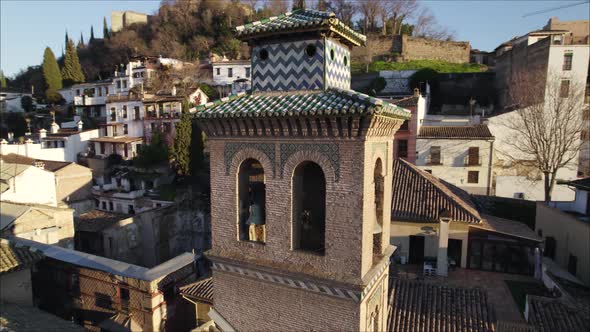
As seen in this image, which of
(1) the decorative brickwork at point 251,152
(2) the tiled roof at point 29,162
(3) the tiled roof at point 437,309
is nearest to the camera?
(1) the decorative brickwork at point 251,152

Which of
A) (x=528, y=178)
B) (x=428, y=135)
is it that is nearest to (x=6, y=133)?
(x=428, y=135)

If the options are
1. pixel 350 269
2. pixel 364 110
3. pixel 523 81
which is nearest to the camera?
pixel 364 110

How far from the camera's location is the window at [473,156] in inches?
965

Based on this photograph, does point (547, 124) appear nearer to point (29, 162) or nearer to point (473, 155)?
point (473, 155)

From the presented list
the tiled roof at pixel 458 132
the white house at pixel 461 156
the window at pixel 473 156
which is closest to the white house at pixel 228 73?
the tiled roof at pixel 458 132

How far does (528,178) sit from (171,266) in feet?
79.4

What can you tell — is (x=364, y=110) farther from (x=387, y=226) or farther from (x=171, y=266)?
(x=171, y=266)

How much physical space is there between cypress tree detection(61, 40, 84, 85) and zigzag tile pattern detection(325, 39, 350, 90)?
56.3m

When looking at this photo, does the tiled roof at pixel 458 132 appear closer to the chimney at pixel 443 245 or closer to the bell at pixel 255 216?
the chimney at pixel 443 245

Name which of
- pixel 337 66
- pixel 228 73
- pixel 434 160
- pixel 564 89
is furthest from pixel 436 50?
pixel 337 66

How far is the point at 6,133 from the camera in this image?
43.1 metres

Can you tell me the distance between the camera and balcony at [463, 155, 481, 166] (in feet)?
80.7

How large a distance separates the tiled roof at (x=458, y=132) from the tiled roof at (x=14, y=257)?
22.2 metres

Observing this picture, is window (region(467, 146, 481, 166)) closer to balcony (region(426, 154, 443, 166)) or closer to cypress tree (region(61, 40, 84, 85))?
balcony (region(426, 154, 443, 166))
